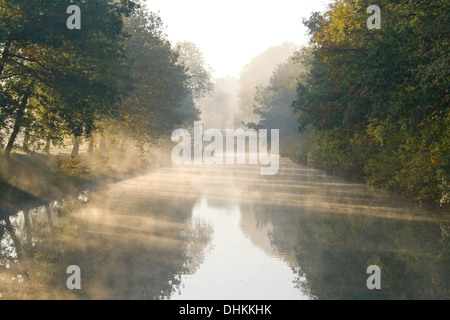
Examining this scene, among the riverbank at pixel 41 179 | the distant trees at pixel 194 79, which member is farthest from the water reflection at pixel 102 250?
the distant trees at pixel 194 79

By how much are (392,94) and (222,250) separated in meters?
8.02

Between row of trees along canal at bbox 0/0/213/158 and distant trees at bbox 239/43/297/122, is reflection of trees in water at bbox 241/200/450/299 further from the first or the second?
distant trees at bbox 239/43/297/122

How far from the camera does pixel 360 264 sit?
984 cm

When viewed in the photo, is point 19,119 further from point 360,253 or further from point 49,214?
point 360,253

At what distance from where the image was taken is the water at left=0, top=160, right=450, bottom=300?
25.9 feet

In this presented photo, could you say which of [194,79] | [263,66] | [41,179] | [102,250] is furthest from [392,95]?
[263,66]

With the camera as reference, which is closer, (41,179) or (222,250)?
(222,250)

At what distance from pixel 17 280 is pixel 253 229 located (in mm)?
7387

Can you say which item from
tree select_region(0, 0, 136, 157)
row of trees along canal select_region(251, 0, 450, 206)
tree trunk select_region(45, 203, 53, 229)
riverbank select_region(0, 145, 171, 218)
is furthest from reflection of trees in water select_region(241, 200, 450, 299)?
tree select_region(0, 0, 136, 157)

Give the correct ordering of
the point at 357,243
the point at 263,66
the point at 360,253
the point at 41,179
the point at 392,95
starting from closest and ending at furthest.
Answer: the point at 360,253 < the point at 357,243 < the point at 392,95 < the point at 41,179 < the point at 263,66

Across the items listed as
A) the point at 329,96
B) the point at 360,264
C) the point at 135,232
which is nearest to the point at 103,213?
the point at 135,232

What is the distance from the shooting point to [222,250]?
1137 cm

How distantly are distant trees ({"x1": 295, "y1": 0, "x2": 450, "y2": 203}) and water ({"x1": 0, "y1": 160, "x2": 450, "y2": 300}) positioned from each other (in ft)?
7.88
